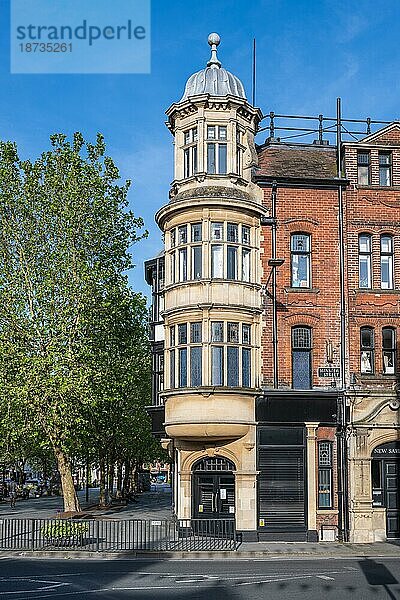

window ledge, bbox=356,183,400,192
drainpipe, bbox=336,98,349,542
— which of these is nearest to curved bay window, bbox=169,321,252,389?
drainpipe, bbox=336,98,349,542

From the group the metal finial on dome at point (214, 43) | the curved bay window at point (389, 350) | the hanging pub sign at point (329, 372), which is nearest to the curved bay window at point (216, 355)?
the hanging pub sign at point (329, 372)

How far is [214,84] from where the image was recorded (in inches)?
1254

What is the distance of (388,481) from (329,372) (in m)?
4.42

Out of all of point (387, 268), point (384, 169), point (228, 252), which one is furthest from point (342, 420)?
point (384, 169)

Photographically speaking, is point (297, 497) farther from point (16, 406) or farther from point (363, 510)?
point (16, 406)

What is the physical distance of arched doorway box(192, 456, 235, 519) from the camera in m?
29.4

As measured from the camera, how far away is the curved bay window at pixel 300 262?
31.1 m

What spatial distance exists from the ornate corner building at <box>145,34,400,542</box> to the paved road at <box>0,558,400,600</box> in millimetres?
4898

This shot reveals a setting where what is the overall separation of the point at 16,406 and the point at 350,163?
15.8 m

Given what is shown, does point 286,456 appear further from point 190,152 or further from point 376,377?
point 190,152

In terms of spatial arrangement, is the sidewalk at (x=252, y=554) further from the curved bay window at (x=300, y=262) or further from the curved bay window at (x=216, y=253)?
the curved bay window at (x=300, y=262)

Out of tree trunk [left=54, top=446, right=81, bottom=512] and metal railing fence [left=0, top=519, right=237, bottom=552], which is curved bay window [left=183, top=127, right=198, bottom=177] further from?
tree trunk [left=54, top=446, right=81, bottom=512]

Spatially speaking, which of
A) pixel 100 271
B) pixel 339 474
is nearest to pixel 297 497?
pixel 339 474

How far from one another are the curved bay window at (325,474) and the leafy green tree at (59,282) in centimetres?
908
